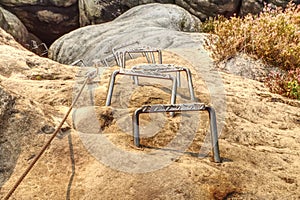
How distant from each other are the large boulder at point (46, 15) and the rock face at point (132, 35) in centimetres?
620

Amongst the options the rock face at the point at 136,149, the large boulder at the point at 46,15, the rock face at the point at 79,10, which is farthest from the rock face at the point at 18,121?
the large boulder at the point at 46,15

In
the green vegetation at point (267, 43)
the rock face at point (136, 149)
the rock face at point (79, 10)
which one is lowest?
the rock face at point (136, 149)

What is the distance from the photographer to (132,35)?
29.2 feet

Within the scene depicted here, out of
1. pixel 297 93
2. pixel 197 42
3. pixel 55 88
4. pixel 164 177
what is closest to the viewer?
pixel 164 177

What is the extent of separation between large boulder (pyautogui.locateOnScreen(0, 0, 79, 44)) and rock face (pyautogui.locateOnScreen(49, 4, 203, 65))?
20.3 ft

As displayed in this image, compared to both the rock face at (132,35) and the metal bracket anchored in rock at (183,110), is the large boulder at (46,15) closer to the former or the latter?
the rock face at (132,35)

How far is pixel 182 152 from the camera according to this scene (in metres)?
2.44

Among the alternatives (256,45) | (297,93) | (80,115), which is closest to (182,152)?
(80,115)

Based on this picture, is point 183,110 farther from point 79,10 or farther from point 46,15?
point 46,15

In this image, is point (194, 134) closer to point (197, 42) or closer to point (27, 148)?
point (27, 148)

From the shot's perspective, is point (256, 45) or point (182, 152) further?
point (256, 45)

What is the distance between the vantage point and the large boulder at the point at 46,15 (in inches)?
663

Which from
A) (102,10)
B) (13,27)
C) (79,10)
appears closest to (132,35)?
(102,10)

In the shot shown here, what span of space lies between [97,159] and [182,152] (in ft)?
2.07
